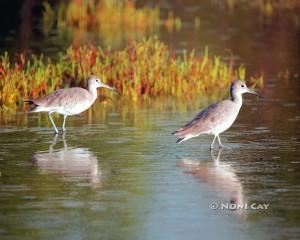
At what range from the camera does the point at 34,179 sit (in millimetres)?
12555

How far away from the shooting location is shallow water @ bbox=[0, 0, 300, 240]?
10.3 meters

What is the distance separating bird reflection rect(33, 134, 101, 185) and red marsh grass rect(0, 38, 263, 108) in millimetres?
4083

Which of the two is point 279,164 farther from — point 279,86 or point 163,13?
point 163,13

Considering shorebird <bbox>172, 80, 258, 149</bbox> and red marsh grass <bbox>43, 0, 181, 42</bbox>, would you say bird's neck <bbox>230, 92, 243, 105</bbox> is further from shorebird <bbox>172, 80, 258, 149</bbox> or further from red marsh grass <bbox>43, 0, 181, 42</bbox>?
red marsh grass <bbox>43, 0, 181, 42</bbox>

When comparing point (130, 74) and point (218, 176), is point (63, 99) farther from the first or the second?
point (218, 176)

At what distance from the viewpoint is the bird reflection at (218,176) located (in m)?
11.5

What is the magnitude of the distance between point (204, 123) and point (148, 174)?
6.02ft

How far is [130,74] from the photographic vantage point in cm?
1978

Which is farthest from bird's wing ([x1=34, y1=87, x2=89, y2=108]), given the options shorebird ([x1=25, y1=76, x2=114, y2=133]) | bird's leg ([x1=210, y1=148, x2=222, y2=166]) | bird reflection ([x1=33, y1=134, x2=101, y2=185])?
bird's leg ([x1=210, y1=148, x2=222, y2=166])

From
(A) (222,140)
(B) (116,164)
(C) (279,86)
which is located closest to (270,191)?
(B) (116,164)

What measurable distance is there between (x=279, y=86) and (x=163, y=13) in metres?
17.5

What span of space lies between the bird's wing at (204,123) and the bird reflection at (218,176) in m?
0.33

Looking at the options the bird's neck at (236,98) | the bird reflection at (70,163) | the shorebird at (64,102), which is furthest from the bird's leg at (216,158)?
the shorebird at (64,102)

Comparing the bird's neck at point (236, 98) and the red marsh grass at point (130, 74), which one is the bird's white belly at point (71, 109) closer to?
the red marsh grass at point (130, 74)
